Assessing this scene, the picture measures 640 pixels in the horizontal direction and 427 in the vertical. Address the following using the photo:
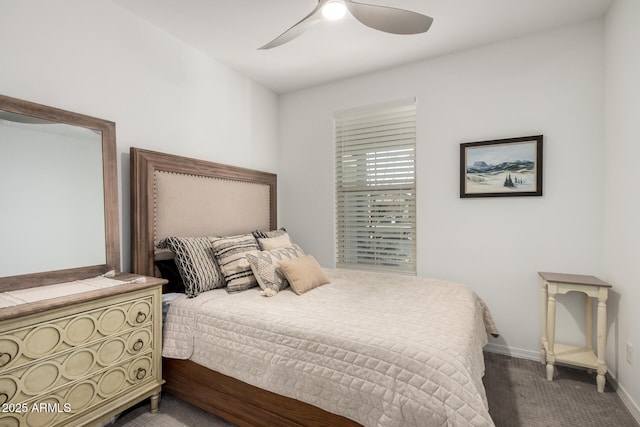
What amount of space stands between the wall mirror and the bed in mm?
206

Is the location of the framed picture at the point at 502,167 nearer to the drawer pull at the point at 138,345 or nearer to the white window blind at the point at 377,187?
the white window blind at the point at 377,187

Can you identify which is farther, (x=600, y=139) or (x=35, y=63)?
(x=600, y=139)

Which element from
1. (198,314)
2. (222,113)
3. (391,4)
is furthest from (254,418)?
(391,4)

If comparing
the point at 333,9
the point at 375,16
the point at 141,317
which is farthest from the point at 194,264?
the point at 375,16

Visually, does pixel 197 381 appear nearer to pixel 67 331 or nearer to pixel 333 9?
pixel 67 331

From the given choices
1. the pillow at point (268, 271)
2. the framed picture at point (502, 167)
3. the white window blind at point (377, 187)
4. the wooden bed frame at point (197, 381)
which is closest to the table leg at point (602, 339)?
the framed picture at point (502, 167)

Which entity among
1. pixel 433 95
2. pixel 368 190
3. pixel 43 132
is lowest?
pixel 368 190

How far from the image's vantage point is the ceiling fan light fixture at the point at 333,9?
5.35 feet

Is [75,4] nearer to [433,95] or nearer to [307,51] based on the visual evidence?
[307,51]

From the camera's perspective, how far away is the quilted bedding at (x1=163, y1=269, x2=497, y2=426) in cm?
121

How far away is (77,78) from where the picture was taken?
1.92m

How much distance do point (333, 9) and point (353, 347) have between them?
70.1 inches

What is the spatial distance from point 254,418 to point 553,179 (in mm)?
2765

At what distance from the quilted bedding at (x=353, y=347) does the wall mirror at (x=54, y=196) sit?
67 centimetres
